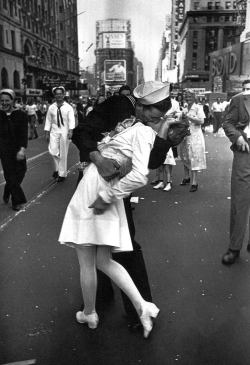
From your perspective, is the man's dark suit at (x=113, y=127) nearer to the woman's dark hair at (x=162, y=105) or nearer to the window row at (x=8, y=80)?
the woman's dark hair at (x=162, y=105)

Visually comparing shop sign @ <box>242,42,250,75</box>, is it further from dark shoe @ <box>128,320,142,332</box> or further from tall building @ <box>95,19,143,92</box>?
tall building @ <box>95,19,143,92</box>

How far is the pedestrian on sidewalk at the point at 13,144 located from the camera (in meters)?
6.29

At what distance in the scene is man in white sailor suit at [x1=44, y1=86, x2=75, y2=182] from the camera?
8.72m

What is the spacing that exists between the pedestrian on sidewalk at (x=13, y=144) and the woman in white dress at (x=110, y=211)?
12.8 ft

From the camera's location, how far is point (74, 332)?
293 cm

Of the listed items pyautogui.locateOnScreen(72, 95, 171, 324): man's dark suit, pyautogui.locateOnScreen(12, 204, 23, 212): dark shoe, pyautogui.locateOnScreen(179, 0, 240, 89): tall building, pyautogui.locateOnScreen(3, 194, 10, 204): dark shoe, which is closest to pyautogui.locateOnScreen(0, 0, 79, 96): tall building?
pyautogui.locateOnScreen(3, 194, 10, 204): dark shoe

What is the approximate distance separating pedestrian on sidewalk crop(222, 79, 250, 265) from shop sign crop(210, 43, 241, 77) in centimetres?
4277

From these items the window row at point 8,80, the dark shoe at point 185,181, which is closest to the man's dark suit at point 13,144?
the dark shoe at point 185,181

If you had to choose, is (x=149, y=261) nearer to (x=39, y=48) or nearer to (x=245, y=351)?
(x=245, y=351)

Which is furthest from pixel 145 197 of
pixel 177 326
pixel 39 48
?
pixel 39 48

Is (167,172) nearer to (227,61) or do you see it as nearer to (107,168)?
(107,168)

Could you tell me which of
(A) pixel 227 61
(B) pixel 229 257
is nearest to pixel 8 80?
(A) pixel 227 61

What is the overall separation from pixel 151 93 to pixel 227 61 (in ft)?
166

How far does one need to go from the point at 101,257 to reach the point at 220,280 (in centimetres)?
156
